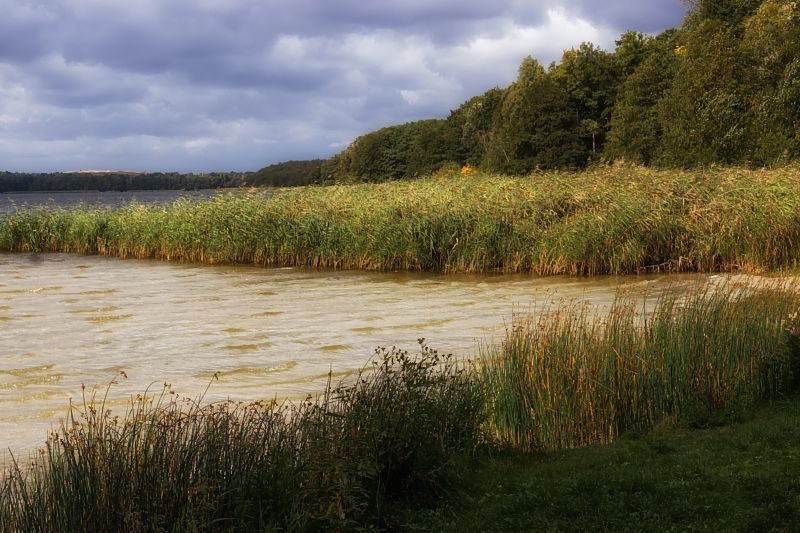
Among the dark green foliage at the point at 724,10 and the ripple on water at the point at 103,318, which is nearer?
the ripple on water at the point at 103,318

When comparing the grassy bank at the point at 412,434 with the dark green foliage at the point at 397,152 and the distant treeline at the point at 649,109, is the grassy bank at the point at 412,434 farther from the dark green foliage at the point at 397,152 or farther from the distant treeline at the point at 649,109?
the dark green foliage at the point at 397,152

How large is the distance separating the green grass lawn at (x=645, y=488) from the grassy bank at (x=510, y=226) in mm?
12771

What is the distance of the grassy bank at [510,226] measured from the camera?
748 inches

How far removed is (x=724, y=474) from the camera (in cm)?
574

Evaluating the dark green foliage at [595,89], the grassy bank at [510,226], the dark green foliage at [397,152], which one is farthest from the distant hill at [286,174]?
the grassy bank at [510,226]

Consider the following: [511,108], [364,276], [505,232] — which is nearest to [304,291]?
[364,276]

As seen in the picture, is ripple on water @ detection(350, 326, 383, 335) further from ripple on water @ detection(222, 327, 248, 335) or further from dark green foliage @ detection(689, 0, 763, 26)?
dark green foliage @ detection(689, 0, 763, 26)

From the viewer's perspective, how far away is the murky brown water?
34.3ft

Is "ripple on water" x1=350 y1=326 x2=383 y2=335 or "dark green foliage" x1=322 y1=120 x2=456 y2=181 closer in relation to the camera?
"ripple on water" x1=350 y1=326 x2=383 y2=335

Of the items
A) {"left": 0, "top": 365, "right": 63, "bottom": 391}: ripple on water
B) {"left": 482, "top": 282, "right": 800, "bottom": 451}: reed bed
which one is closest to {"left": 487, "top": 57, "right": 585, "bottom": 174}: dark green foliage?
{"left": 0, "top": 365, "right": 63, "bottom": 391}: ripple on water

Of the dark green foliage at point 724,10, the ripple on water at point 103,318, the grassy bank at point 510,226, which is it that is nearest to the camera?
the ripple on water at point 103,318

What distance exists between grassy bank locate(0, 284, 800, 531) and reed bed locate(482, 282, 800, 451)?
0.01m

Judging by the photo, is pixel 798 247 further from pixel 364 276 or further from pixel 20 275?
pixel 20 275

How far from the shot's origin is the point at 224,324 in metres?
15.0
